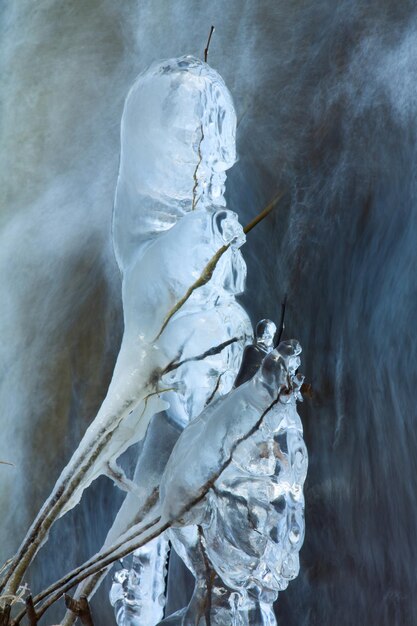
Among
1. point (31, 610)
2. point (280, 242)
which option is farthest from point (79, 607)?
point (280, 242)

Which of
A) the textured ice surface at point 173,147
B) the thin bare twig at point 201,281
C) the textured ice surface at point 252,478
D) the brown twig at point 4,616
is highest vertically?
the textured ice surface at point 173,147

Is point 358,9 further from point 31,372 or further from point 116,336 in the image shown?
point 31,372

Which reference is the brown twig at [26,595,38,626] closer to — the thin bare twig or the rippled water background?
the thin bare twig

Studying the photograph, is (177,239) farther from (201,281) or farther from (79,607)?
(79,607)

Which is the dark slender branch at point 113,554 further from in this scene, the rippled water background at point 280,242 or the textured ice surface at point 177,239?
the rippled water background at point 280,242

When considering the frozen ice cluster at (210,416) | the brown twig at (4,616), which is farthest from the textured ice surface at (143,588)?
the brown twig at (4,616)

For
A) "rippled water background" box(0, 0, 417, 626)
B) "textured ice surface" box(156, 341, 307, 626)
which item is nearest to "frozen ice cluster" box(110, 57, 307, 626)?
"textured ice surface" box(156, 341, 307, 626)
